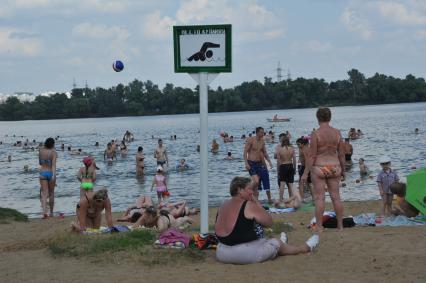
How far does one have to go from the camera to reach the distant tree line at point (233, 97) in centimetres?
12056

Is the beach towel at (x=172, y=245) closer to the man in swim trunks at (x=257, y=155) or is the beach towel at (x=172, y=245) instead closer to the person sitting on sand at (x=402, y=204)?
the person sitting on sand at (x=402, y=204)

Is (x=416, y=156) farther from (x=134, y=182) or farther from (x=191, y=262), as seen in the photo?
(x=191, y=262)

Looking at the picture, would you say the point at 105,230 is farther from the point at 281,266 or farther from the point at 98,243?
the point at 281,266

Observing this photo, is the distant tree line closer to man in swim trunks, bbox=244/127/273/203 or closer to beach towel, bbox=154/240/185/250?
man in swim trunks, bbox=244/127/273/203

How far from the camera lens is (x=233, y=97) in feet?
413

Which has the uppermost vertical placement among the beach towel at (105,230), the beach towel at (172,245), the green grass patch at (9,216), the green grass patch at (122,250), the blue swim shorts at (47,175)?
the blue swim shorts at (47,175)

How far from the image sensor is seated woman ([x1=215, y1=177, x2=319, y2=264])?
5.99 m

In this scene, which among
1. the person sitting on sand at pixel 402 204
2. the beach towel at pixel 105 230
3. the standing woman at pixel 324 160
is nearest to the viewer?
Result: the standing woman at pixel 324 160

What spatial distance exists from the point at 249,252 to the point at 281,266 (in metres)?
0.35

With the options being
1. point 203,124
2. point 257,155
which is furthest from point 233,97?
point 203,124

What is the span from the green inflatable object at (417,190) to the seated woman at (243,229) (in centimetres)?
317

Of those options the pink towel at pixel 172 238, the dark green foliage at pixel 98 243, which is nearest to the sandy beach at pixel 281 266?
the dark green foliage at pixel 98 243

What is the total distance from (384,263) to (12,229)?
6.93 meters

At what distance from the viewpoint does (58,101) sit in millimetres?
129250
